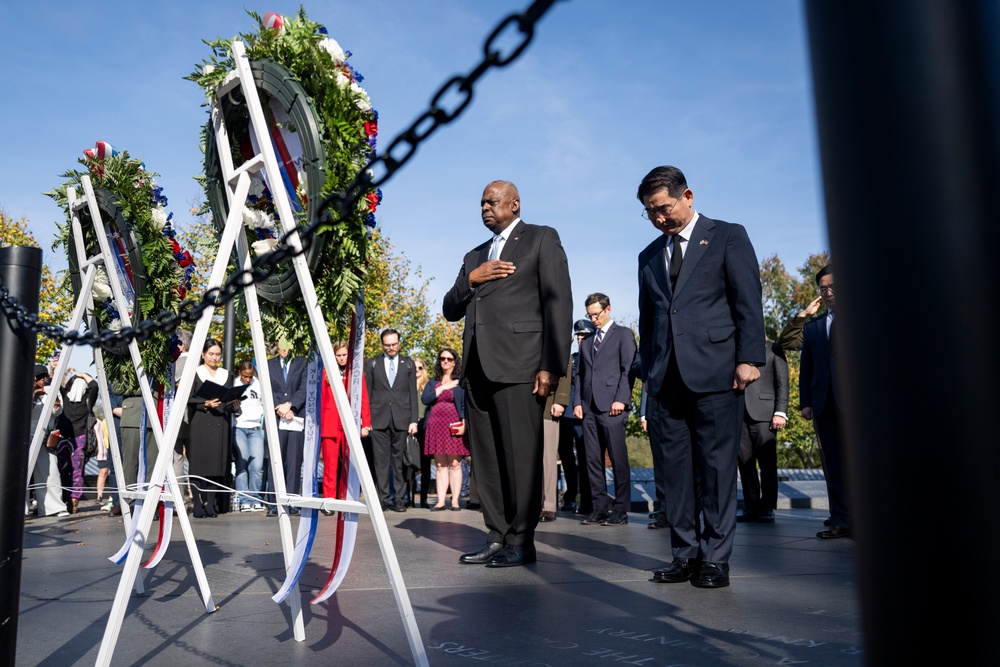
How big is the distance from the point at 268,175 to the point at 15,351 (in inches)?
45.0

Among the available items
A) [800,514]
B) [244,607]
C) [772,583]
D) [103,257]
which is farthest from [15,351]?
[800,514]

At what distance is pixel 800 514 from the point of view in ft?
33.1

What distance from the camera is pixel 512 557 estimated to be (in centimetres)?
553

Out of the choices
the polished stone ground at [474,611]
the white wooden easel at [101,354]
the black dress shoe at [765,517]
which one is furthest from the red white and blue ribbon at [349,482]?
the black dress shoe at [765,517]

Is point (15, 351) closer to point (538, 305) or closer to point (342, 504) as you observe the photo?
point (342, 504)

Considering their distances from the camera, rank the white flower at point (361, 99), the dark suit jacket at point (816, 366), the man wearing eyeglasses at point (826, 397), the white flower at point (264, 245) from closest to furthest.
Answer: the white flower at point (361, 99)
the white flower at point (264, 245)
the man wearing eyeglasses at point (826, 397)
the dark suit jacket at point (816, 366)

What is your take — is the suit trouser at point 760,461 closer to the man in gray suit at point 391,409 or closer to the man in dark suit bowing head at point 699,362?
the man in dark suit bowing head at point 699,362

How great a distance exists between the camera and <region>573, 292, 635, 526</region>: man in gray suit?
9.16 m

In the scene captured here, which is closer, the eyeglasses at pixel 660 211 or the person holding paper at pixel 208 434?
the eyeglasses at pixel 660 211

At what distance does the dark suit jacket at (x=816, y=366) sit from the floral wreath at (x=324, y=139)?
516 cm

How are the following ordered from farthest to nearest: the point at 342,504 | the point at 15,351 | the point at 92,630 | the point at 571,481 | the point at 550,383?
the point at 571,481
the point at 550,383
the point at 92,630
the point at 342,504
the point at 15,351

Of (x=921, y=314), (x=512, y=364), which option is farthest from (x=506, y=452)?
(x=921, y=314)

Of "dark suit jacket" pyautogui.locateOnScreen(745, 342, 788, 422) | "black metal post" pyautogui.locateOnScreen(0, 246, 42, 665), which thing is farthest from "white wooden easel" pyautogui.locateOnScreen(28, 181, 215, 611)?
"dark suit jacket" pyautogui.locateOnScreen(745, 342, 788, 422)

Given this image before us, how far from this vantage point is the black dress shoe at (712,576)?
456 centimetres
